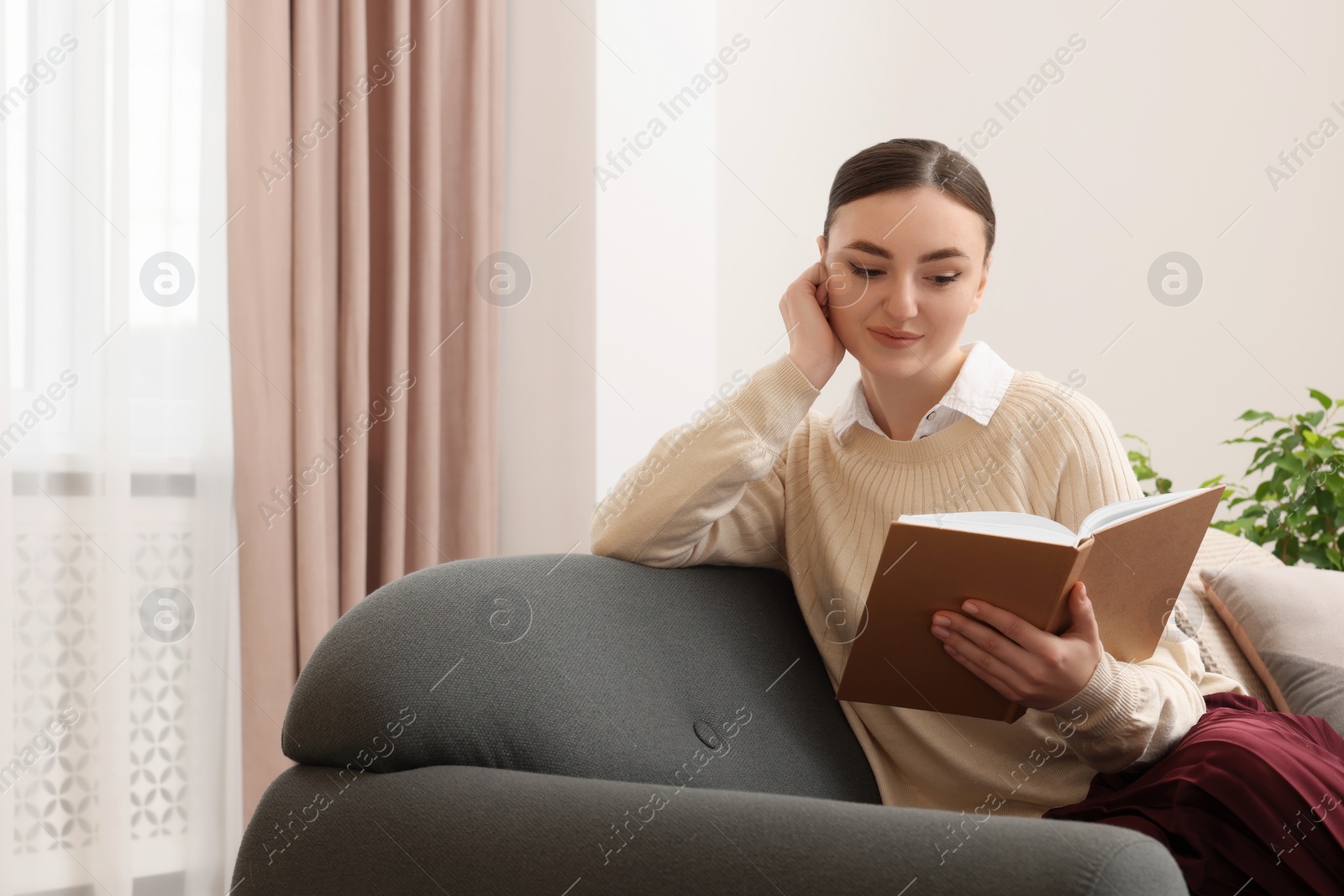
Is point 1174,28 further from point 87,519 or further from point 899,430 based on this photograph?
point 87,519

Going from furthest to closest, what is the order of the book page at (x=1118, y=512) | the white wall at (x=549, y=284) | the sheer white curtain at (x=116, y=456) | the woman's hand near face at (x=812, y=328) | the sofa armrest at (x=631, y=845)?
the white wall at (x=549, y=284), the sheer white curtain at (x=116, y=456), the woman's hand near face at (x=812, y=328), the book page at (x=1118, y=512), the sofa armrest at (x=631, y=845)

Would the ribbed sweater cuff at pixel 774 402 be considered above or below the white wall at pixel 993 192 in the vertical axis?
below

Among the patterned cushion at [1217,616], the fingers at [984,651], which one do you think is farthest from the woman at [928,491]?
the patterned cushion at [1217,616]

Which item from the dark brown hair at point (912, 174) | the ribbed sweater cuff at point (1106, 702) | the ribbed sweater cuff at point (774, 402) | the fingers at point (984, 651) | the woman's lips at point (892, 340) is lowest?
the ribbed sweater cuff at point (1106, 702)

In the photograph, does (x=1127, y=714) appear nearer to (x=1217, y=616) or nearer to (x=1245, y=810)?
(x=1245, y=810)

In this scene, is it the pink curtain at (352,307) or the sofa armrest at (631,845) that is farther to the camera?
the pink curtain at (352,307)

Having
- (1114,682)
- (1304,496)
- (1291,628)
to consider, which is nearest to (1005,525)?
(1114,682)

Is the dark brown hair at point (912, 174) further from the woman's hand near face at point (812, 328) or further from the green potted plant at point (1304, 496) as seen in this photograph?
the green potted plant at point (1304, 496)

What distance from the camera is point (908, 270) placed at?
1219mm

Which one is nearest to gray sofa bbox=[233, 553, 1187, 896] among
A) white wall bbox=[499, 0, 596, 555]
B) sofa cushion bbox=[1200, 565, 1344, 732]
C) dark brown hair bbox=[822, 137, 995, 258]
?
dark brown hair bbox=[822, 137, 995, 258]

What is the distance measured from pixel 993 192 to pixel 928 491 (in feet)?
5.19

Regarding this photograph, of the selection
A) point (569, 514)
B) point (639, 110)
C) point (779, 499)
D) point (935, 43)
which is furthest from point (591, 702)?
point (935, 43)

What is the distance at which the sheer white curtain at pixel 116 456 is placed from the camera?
1.92 m

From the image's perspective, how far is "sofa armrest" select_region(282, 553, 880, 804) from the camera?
886mm
